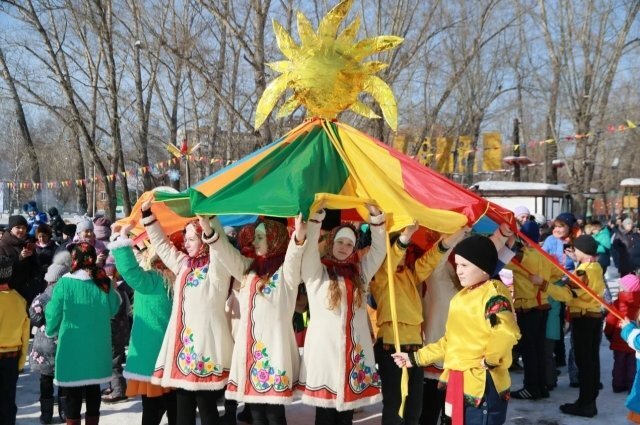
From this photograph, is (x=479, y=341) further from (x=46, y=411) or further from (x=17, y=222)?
(x=17, y=222)

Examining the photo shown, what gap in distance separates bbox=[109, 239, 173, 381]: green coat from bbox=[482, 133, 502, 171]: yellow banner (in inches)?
889

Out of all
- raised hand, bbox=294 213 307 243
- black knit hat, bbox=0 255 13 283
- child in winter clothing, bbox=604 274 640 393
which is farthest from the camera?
child in winter clothing, bbox=604 274 640 393

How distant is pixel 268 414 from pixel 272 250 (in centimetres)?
102

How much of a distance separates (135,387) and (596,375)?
389 centimetres

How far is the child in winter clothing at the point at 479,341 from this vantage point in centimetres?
360

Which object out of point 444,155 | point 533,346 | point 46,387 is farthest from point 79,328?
point 444,155

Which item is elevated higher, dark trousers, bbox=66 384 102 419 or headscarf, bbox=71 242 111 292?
headscarf, bbox=71 242 111 292

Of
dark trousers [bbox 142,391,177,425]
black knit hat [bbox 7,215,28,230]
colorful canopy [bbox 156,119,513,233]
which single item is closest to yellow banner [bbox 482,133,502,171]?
black knit hat [bbox 7,215,28,230]

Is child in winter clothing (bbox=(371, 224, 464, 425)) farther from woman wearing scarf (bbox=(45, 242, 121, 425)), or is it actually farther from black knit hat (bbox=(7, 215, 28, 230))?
black knit hat (bbox=(7, 215, 28, 230))

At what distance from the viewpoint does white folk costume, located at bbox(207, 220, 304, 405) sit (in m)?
4.06

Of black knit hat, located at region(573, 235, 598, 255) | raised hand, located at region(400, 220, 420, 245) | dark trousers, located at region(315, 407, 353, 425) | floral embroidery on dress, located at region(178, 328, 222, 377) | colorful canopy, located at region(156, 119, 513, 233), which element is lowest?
dark trousers, located at region(315, 407, 353, 425)

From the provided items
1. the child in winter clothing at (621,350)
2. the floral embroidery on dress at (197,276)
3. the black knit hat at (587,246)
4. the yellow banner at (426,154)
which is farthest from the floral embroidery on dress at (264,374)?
the yellow banner at (426,154)

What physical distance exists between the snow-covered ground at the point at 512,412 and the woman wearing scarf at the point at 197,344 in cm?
152

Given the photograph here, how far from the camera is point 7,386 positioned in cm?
486
